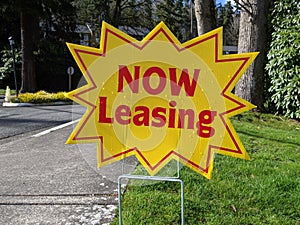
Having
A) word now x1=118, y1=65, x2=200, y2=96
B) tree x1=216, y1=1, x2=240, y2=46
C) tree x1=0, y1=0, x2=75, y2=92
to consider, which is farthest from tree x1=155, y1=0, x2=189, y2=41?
word now x1=118, y1=65, x2=200, y2=96

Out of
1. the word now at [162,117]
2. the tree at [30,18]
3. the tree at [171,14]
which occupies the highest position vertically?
the tree at [171,14]

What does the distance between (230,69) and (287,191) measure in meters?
1.69

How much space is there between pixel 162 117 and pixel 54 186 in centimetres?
173

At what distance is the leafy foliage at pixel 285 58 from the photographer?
7.39 m

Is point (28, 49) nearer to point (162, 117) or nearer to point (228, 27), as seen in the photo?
point (162, 117)

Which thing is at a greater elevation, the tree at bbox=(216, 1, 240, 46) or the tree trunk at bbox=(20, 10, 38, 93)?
the tree at bbox=(216, 1, 240, 46)

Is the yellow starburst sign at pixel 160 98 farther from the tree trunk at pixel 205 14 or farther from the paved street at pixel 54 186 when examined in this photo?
the tree trunk at pixel 205 14

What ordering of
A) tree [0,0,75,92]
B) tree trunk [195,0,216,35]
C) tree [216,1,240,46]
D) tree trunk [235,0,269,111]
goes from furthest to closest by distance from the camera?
1. tree [216,1,240,46]
2. tree [0,0,75,92]
3. tree trunk [195,0,216,35]
4. tree trunk [235,0,269,111]

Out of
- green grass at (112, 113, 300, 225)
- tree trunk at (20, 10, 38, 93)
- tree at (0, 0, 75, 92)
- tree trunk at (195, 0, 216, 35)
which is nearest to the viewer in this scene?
green grass at (112, 113, 300, 225)

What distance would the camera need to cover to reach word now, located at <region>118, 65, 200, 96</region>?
193cm

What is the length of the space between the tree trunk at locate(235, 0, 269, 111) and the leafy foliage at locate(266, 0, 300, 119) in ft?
1.46

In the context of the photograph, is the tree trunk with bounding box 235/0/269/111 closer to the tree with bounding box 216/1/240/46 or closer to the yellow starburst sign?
the yellow starburst sign

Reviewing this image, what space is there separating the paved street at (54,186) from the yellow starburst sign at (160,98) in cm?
81

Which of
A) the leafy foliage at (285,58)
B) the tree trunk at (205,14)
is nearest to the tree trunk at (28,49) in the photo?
the tree trunk at (205,14)
